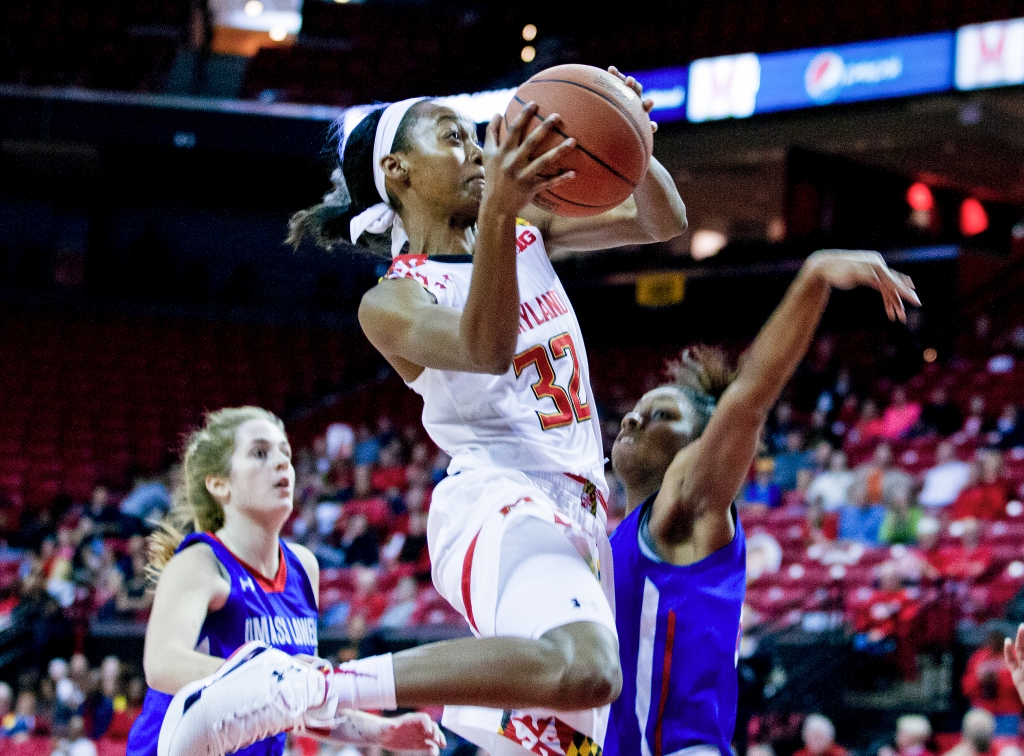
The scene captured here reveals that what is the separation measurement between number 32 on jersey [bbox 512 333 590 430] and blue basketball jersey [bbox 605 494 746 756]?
45 cm

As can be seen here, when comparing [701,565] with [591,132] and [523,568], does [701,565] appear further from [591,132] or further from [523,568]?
[591,132]

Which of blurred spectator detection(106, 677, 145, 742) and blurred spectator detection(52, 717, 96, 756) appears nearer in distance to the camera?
blurred spectator detection(52, 717, 96, 756)

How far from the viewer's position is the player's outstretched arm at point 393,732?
128 inches

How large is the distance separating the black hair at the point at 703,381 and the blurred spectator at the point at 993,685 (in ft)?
13.3

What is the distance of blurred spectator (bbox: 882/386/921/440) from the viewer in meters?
11.5

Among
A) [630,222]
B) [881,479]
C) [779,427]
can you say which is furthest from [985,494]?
[630,222]

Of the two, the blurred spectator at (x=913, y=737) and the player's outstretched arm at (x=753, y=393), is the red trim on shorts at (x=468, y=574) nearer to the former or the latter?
the player's outstretched arm at (x=753, y=393)

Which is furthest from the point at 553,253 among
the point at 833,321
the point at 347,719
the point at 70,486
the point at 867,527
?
the point at 70,486

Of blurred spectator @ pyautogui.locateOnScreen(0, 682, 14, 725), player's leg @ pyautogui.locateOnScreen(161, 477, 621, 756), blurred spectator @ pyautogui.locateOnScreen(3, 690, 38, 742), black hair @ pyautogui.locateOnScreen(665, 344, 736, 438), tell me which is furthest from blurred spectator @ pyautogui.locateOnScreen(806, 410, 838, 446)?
player's leg @ pyautogui.locateOnScreen(161, 477, 621, 756)

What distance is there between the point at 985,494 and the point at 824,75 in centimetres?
697

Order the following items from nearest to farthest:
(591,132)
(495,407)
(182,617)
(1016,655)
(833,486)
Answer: (591,132) < (495,407) < (1016,655) < (182,617) < (833,486)

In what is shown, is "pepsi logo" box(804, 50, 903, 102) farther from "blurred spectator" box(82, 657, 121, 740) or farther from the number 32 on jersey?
the number 32 on jersey

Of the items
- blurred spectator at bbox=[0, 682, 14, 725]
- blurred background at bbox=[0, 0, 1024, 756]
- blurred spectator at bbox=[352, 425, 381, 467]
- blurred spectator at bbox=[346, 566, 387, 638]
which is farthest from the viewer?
blurred spectator at bbox=[352, 425, 381, 467]

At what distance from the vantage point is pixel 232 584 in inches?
148
